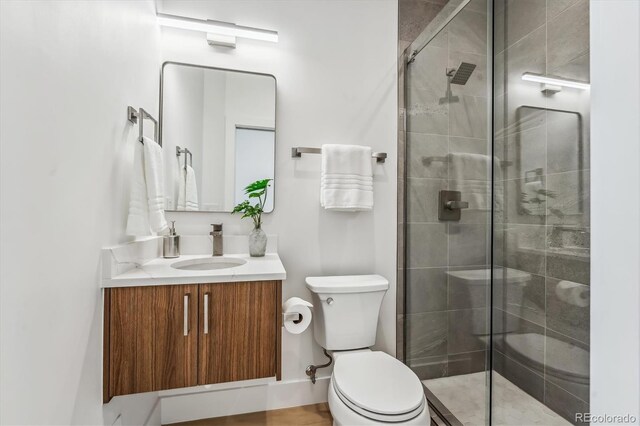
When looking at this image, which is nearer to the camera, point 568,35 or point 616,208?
point 616,208

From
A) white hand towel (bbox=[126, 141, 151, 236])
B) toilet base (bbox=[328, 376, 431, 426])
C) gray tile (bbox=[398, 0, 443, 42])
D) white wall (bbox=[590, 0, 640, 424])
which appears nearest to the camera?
white wall (bbox=[590, 0, 640, 424])

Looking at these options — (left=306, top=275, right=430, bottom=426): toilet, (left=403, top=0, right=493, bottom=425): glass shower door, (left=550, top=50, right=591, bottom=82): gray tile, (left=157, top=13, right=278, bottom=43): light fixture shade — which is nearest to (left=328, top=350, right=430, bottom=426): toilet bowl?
(left=306, top=275, right=430, bottom=426): toilet

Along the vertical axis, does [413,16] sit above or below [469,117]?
above

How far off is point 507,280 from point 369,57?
1407 mm

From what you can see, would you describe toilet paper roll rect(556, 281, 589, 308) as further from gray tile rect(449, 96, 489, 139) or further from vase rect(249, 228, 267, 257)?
vase rect(249, 228, 267, 257)

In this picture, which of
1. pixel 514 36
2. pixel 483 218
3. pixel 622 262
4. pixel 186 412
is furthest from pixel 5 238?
pixel 514 36

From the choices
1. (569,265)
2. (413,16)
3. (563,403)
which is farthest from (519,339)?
(413,16)

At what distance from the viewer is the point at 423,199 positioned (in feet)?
5.64

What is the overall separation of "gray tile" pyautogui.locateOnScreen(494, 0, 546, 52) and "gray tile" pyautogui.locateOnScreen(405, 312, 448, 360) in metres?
1.27

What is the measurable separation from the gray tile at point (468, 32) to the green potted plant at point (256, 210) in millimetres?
1145

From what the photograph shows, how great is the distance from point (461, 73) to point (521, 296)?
1.03 m

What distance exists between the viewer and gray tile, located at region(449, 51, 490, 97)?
1.36 metres

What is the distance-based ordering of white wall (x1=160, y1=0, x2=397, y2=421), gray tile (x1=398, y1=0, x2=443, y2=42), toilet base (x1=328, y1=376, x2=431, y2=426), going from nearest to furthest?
1. toilet base (x1=328, y1=376, x2=431, y2=426)
2. white wall (x1=160, y1=0, x2=397, y2=421)
3. gray tile (x1=398, y1=0, x2=443, y2=42)

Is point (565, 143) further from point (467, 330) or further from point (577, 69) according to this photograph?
point (467, 330)
